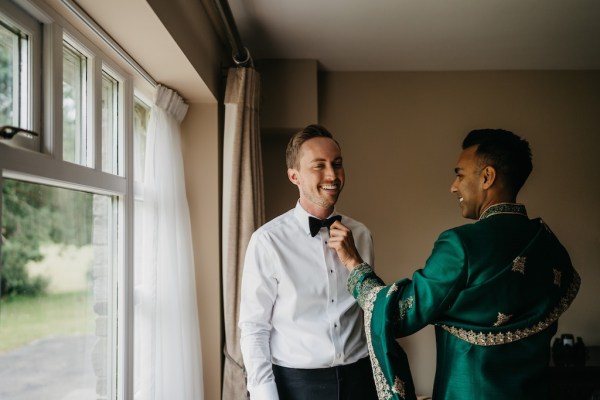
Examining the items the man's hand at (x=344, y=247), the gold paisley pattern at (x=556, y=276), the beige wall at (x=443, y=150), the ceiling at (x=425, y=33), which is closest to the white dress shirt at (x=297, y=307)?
the man's hand at (x=344, y=247)

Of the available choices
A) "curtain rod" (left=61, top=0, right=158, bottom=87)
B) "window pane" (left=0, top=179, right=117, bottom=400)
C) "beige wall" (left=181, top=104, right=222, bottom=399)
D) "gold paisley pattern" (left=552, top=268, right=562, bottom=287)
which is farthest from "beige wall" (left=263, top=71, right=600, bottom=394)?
"gold paisley pattern" (left=552, top=268, right=562, bottom=287)

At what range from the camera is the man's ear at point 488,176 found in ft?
4.53

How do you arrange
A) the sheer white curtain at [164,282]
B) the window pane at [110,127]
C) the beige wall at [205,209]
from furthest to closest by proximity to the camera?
the beige wall at [205,209]
the sheer white curtain at [164,282]
the window pane at [110,127]

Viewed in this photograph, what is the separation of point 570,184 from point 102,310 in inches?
134

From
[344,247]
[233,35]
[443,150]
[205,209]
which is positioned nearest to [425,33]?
[443,150]

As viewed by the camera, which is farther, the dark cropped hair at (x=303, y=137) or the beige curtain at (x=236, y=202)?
the beige curtain at (x=236, y=202)

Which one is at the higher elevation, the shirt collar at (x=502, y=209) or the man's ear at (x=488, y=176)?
the man's ear at (x=488, y=176)

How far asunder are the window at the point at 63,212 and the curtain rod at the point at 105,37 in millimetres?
49

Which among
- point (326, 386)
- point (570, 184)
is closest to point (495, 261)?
point (326, 386)

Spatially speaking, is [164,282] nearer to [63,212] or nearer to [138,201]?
[138,201]

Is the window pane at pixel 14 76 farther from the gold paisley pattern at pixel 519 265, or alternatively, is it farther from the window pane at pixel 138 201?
the gold paisley pattern at pixel 519 265

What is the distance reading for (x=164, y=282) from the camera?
224 centimetres

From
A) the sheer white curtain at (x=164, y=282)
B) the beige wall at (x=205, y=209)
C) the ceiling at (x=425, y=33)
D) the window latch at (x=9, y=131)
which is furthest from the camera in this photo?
the beige wall at (x=205, y=209)

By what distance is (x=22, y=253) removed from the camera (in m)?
1.31
